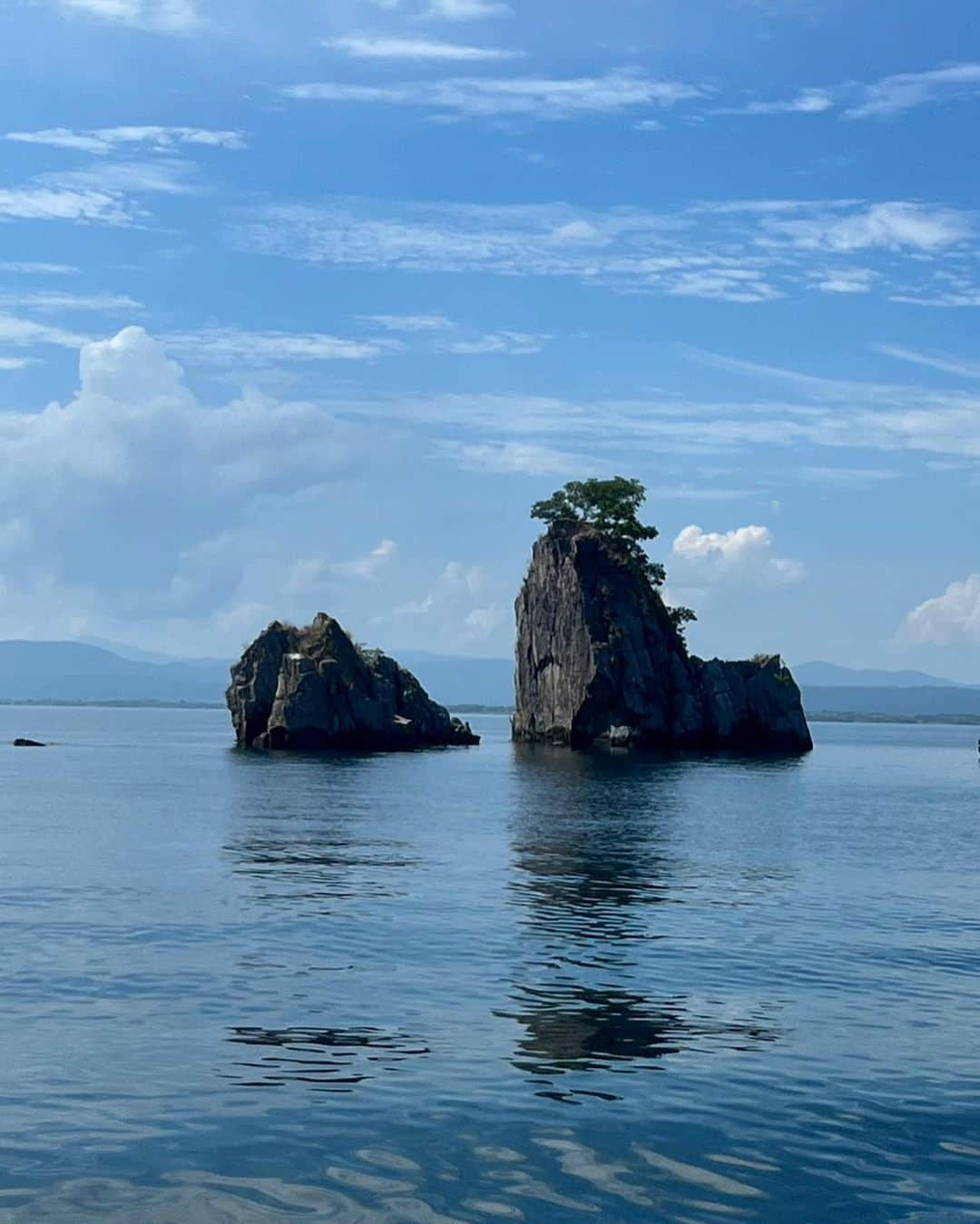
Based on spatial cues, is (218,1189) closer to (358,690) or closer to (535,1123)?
(535,1123)

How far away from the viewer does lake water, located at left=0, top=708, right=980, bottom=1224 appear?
2061cm

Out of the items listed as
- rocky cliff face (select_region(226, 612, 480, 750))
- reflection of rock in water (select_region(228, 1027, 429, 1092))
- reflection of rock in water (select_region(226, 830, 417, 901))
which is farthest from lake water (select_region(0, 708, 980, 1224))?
rocky cliff face (select_region(226, 612, 480, 750))

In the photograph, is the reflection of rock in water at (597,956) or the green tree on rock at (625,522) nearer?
the reflection of rock in water at (597,956)

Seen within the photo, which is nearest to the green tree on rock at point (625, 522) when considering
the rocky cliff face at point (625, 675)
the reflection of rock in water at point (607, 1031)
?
the rocky cliff face at point (625, 675)

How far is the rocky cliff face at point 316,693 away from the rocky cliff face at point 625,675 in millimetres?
21873

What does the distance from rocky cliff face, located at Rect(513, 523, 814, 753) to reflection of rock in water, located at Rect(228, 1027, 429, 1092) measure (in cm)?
14793

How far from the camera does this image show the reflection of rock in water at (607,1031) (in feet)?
89.4

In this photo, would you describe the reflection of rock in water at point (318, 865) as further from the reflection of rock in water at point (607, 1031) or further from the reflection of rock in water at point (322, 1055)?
the reflection of rock in water at point (322, 1055)

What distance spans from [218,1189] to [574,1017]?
12179mm

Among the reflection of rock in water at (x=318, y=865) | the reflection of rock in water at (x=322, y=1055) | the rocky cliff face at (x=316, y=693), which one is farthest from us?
the rocky cliff face at (x=316, y=693)

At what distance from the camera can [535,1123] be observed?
23141mm

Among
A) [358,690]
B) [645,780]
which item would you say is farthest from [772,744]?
[645,780]

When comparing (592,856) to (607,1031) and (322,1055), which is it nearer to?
(607,1031)

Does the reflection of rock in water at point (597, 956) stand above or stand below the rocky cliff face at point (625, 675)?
below
